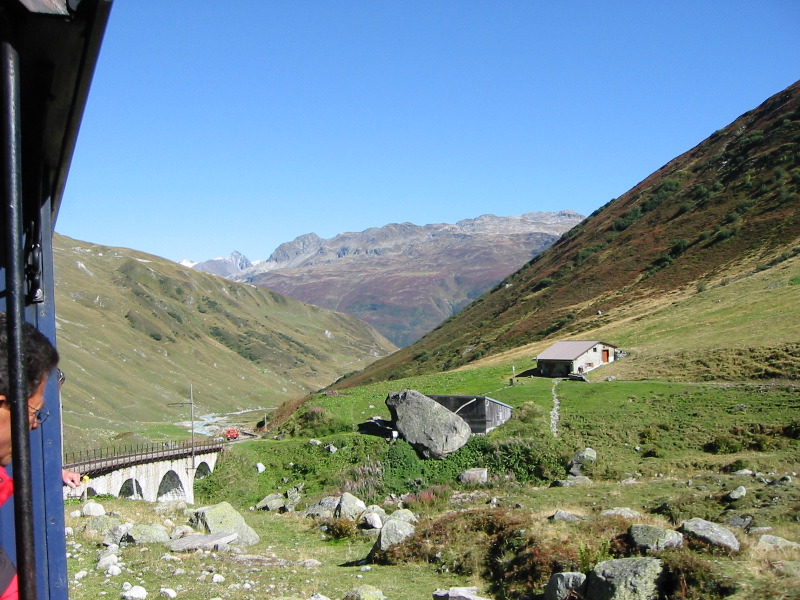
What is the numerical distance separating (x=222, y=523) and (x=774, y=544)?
17314 mm

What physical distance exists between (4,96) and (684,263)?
101324 mm

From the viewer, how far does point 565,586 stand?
597 inches

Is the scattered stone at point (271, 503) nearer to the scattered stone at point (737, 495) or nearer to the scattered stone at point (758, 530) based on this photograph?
the scattered stone at point (737, 495)

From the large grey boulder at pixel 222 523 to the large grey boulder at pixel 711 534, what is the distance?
47.1 feet

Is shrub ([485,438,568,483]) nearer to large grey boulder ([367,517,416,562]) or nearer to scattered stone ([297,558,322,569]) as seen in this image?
large grey boulder ([367,517,416,562])

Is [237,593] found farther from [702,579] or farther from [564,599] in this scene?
[702,579]

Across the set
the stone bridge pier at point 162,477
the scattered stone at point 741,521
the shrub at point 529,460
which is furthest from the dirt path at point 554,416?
the stone bridge pier at point 162,477

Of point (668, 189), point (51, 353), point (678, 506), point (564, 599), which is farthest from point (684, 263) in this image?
point (51, 353)

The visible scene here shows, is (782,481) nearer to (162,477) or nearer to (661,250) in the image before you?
(162,477)

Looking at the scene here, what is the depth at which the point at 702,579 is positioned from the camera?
13.4 metres

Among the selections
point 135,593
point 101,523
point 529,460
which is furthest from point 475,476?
point 135,593

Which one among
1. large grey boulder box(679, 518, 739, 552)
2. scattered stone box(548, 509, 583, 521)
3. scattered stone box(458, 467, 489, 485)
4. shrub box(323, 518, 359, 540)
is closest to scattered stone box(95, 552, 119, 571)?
shrub box(323, 518, 359, 540)

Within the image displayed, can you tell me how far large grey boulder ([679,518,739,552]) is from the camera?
15148 mm

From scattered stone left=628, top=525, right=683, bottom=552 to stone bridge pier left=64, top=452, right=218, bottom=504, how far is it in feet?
102
